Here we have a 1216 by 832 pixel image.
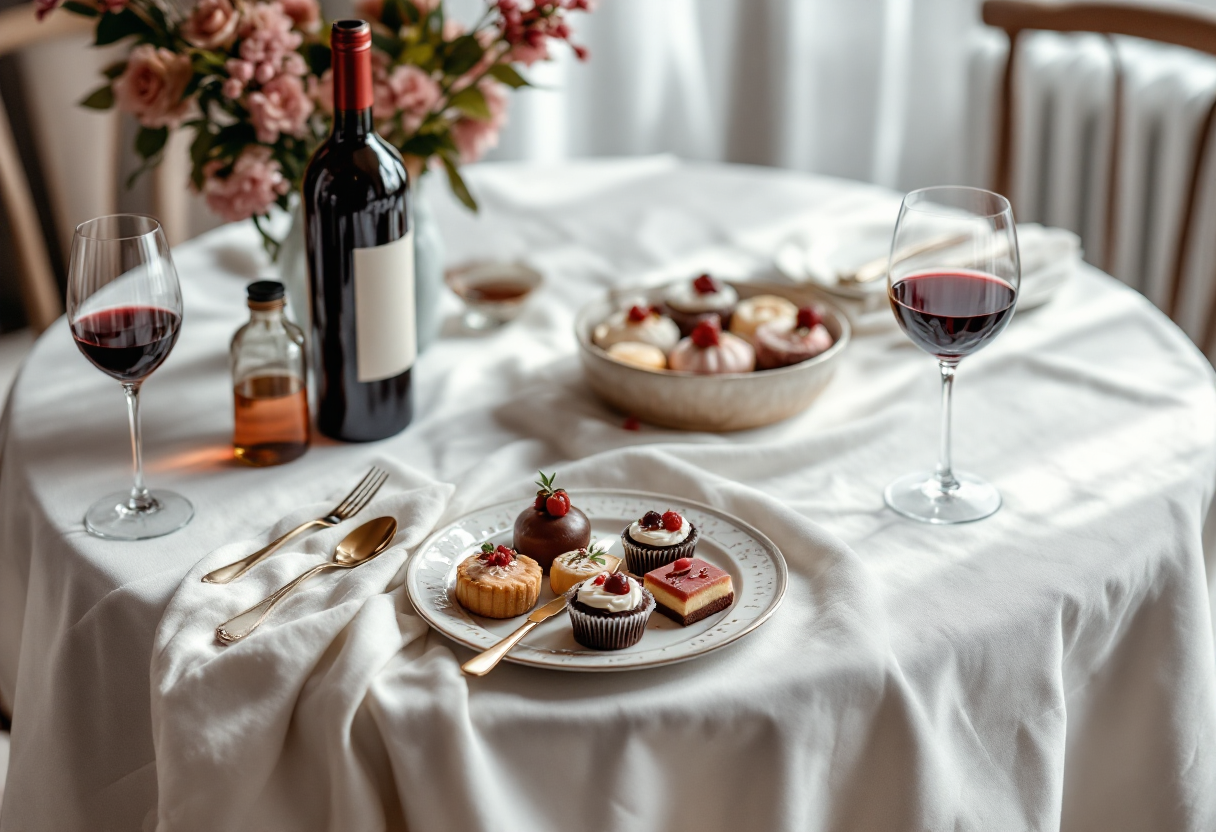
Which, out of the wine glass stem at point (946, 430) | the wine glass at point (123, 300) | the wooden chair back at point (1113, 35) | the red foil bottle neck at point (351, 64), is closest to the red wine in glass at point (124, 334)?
the wine glass at point (123, 300)

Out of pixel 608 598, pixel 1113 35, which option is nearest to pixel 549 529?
pixel 608 598

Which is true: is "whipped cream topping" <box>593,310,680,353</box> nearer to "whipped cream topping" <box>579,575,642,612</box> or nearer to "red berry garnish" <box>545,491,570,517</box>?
"red berry garnish" <box>545,491,570,517</box>

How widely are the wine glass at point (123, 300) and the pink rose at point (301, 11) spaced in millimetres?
386

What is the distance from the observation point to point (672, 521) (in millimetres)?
989

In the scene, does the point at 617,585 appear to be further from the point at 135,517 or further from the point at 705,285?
the point at 705,285

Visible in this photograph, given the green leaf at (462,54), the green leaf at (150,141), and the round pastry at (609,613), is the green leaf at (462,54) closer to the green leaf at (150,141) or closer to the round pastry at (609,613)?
the green leaf at (150,141)

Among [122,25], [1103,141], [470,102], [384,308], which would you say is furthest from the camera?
[1103,141]

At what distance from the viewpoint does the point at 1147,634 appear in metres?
1.06

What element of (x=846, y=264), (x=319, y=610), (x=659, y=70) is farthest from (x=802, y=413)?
(x=659, y=70)

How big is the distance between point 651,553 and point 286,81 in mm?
643

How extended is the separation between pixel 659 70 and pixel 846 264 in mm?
1634

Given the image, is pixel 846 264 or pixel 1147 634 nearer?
pixel 1147 634

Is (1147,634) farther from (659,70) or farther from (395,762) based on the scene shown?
(659,70)

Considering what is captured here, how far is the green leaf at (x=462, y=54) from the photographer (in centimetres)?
138
